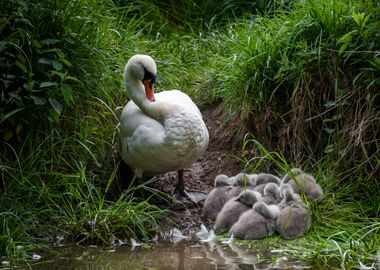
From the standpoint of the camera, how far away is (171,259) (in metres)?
6.88

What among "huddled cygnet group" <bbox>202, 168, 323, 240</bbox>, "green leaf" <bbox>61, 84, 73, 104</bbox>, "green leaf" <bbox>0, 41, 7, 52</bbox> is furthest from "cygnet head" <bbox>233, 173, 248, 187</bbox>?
"green leaf" <bbox>0, 41, 7, 52</bbox>

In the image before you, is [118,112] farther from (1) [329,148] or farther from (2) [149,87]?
(1) [329,148]

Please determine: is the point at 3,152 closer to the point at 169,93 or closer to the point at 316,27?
the point at 169,93

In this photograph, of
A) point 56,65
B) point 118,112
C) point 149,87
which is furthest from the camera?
point 118,112

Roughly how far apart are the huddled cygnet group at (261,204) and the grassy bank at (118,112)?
14cm

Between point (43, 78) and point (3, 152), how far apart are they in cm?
67

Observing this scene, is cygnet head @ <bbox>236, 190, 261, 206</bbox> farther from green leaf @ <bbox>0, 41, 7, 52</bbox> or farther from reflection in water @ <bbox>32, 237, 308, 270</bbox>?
green leaf @ <bbox>0, 41, 7, 52</bbox>

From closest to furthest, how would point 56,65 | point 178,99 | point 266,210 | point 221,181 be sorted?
1. point 266,210
2. point 56,65
3. point 221,181
4. point 178,99

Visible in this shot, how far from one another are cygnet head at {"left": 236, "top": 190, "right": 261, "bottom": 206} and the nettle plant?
1.53m

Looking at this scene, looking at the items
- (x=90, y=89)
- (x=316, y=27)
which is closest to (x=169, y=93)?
(x=90, y=89)

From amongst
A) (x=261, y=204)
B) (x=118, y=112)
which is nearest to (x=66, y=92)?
(x=118, y=112)

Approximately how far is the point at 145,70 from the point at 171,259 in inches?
71.8

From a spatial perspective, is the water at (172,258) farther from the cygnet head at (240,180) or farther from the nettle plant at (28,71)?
the nettle plant at (28,71)

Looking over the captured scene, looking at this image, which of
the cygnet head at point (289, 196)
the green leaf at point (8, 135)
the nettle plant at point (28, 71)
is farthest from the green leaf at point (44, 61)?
the cygnet head at point (289, 196)
